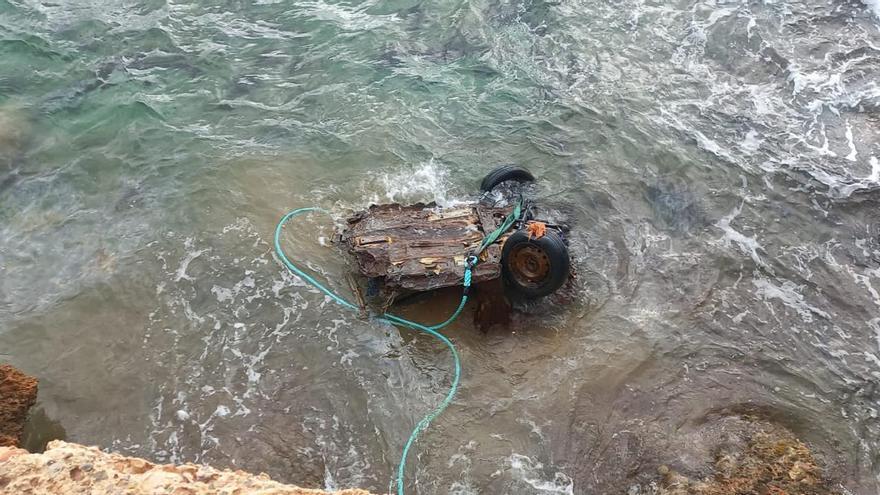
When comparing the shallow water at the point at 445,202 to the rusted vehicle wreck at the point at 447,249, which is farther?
Answer: the rusted vehicle wreck at the point at 447,249

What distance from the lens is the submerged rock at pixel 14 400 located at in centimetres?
550

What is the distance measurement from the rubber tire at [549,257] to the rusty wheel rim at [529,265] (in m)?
0.05

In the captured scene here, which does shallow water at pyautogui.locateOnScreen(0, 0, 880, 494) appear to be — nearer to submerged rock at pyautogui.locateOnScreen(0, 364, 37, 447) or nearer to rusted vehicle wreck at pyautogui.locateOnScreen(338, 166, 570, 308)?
submerged rock at pyautogui.locateOnScreen(0, 364, 37, 447)

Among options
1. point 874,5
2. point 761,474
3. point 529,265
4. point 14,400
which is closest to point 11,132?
point 14,400

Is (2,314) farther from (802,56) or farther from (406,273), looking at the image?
(802,56)

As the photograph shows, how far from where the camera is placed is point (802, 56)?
419 inches

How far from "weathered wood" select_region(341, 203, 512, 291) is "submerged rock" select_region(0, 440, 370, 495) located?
3000mm

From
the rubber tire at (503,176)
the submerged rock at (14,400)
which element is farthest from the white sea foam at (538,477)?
the submerged rock at (14,400)

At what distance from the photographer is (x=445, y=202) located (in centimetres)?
833

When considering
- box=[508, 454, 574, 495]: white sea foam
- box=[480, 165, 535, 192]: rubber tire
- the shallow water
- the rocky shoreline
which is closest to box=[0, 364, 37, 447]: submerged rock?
the rocky shoreline

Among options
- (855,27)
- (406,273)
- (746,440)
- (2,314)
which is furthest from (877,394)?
(2,314)

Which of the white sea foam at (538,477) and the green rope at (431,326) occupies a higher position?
the green rope at (431,326)

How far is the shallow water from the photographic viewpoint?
5.98 meters

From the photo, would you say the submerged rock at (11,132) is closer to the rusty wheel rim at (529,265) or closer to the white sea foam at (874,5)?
the rusty wheel rim at (529,265)
